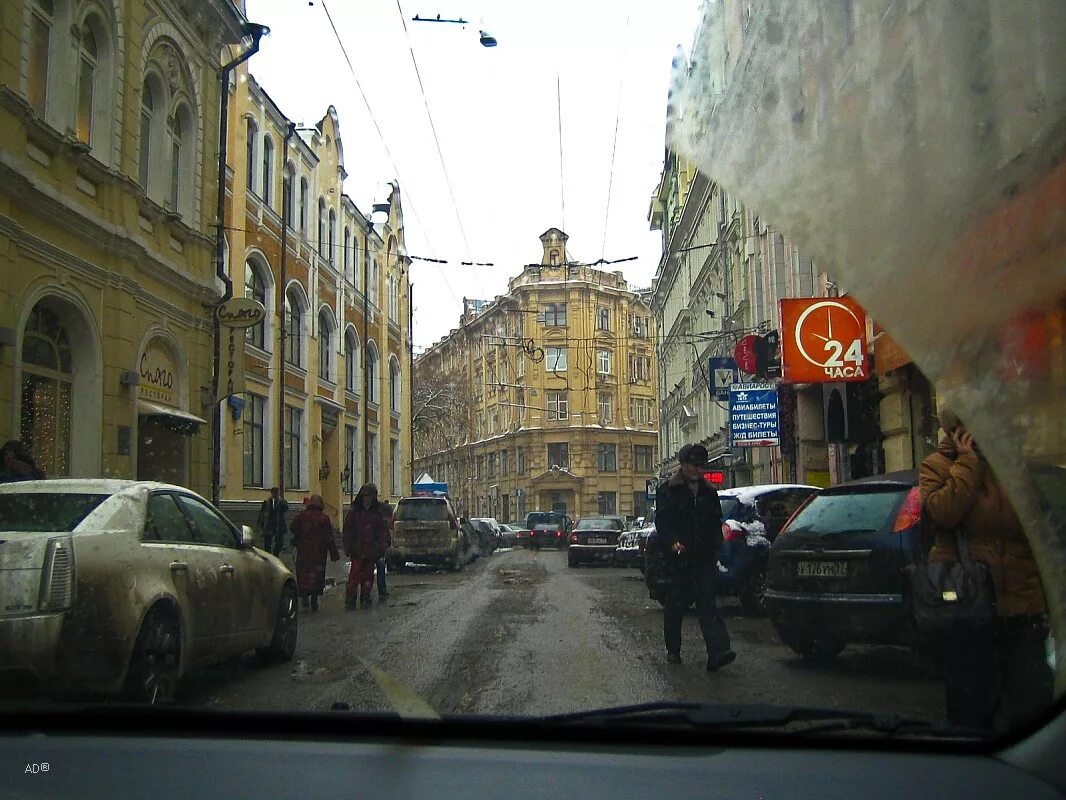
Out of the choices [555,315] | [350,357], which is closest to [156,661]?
[350,357]

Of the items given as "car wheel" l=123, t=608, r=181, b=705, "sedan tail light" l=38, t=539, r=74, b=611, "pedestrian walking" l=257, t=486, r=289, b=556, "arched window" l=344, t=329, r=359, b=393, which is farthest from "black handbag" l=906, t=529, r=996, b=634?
"arched window" l=344, t=329, r=359, b=393

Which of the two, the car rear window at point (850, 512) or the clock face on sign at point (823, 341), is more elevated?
the clock face on sign at point (823, 341)

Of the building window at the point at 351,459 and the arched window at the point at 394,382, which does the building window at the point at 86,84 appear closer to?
the arched window at the point at 394,382

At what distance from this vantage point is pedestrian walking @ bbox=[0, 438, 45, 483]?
4930 mm

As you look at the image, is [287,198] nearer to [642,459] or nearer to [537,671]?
[537,671]

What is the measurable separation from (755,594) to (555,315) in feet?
31.4

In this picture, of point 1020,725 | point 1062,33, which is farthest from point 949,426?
point 1062,33

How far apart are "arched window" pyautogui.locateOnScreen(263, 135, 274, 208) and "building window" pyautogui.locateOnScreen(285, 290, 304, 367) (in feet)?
3.95

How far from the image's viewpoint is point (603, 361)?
1709 centimetres

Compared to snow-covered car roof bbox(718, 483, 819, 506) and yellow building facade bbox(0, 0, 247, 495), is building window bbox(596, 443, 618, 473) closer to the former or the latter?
snow-covered car roof bbox(718, 483, 819, 506)

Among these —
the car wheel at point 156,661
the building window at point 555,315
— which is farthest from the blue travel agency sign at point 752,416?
the car wheel at point 156,661

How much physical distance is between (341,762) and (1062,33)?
184 inches

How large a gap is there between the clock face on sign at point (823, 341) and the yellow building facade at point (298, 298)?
4908 millimetres

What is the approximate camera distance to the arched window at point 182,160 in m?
10.3
